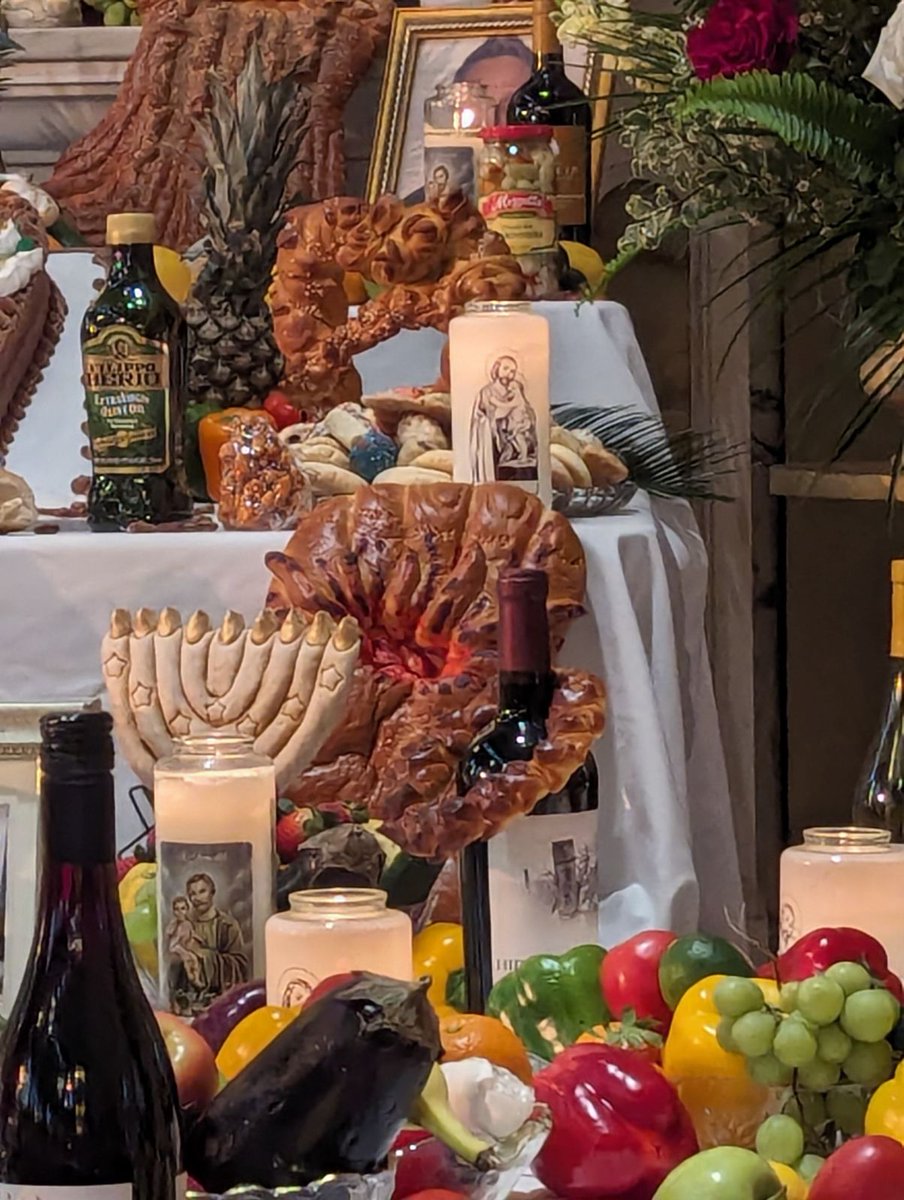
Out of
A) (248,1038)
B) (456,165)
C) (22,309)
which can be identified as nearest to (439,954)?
(248,1038)

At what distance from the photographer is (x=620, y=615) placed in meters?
1.54

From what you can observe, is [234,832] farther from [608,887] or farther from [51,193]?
[51,193]

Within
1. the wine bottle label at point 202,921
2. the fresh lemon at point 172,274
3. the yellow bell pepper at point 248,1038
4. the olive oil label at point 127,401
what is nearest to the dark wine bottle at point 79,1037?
the yellow bell pepper at point 248,1038

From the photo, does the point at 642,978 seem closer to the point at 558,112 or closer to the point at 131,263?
the point at 131,263

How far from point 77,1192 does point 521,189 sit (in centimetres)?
138

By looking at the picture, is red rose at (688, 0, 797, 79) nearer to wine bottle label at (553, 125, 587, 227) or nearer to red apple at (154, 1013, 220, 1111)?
red apple at (154, 1013, 220, 1111)

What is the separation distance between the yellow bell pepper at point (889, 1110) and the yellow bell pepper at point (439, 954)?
334 mm

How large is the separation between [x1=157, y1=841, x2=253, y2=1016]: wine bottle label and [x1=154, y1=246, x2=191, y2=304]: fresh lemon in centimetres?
96

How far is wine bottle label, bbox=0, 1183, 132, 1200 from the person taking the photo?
65 cm

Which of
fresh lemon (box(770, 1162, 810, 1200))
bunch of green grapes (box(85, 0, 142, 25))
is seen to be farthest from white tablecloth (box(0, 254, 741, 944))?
bunch of green grapes (box(85, 0, 142, 25))

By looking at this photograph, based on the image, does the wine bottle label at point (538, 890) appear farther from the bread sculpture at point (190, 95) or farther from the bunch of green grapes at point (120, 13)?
the bunch of green grapes at point (120, 13)

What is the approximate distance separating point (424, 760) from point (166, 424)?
55cm

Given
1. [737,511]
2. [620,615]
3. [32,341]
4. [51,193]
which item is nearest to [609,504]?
[620,615]

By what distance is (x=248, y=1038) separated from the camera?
0.82 meters
